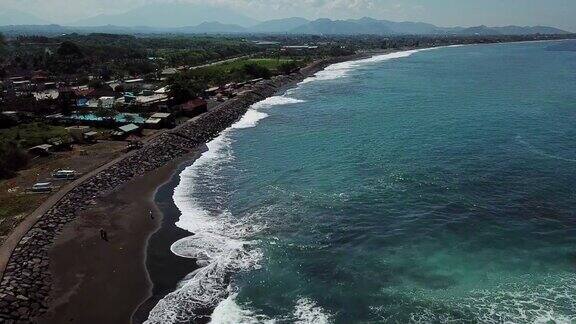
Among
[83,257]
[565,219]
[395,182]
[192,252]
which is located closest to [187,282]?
[192,252]

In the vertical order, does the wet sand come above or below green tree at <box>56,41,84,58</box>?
below

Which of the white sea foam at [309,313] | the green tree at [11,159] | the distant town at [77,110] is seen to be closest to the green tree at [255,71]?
the distant town at [77,110]

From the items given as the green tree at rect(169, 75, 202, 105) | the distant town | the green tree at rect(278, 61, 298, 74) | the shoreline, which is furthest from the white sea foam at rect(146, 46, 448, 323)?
the green tree at rect(278, 61, 298, 74)

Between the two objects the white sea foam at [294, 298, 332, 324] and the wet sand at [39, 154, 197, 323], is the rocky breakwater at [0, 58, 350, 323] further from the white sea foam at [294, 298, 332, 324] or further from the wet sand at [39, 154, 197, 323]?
the white sea foam at [294, 298, 332, 324]

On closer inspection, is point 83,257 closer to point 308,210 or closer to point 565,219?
point 308,210

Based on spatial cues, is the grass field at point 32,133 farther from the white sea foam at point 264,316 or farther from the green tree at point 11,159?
the white sea foam at point 264,316

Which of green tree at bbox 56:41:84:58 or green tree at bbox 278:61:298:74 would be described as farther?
green tree at bbox 278:61:298:74
